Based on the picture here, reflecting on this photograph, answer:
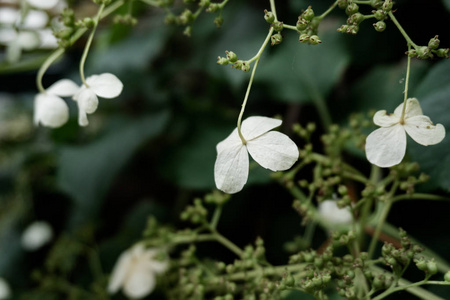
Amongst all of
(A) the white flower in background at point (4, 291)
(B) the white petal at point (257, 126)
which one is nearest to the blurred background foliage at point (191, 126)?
(A) the white flower in background at point (4, 291)

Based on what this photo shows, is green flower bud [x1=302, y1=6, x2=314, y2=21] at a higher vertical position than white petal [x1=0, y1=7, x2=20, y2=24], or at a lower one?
lower

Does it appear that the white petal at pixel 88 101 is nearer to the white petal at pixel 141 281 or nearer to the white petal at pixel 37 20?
the white petal at pixel 141 281

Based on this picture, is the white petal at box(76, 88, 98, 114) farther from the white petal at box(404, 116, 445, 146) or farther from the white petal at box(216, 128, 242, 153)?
the white petal at box(404, 116, 445, 146)

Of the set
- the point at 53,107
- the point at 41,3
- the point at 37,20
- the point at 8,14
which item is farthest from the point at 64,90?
the point at 8,14

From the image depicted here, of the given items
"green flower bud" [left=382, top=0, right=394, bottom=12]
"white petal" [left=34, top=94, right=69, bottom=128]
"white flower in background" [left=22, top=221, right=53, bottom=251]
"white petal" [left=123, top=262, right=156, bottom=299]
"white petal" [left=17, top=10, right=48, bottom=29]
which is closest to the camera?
"green flower bud" [left=382, top=0, right=394, bottom=12]

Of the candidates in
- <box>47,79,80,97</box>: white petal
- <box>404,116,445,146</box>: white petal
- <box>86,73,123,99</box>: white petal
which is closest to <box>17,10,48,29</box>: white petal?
<box>47,79,80,97</box>: white petal

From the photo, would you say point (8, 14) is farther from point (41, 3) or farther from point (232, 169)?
point (232, 169)

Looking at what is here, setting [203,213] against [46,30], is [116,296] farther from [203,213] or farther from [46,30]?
[46,30]
